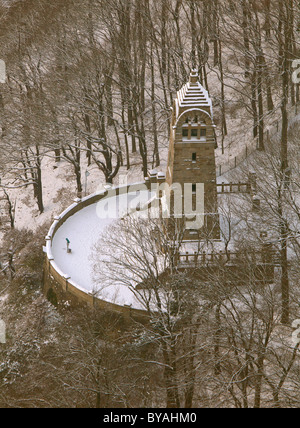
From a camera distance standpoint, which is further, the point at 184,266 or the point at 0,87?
the point at 0,87

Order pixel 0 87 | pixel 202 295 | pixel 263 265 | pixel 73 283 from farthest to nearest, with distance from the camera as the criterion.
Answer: pixel 0 87
pixel 73 283
pixel 263 265
pixel 202 295

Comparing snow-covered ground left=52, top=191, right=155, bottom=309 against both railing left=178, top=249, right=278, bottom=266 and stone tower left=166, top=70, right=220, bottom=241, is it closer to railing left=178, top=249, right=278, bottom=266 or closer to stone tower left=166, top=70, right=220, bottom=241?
railing left=178, top=249, right=278, bottom=266

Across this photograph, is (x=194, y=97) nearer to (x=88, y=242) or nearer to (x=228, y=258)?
(x=228, y=258)

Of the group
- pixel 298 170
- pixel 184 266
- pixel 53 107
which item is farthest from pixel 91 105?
pixel 298 170

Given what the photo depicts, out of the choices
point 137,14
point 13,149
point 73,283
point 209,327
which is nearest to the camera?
point 209,327

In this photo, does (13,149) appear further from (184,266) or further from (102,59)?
(184,266)

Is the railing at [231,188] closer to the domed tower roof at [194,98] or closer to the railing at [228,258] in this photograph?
the railing at [228,258]

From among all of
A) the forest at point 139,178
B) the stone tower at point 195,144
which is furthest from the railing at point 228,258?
the stone tower at point 195,144

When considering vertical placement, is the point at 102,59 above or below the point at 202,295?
above
